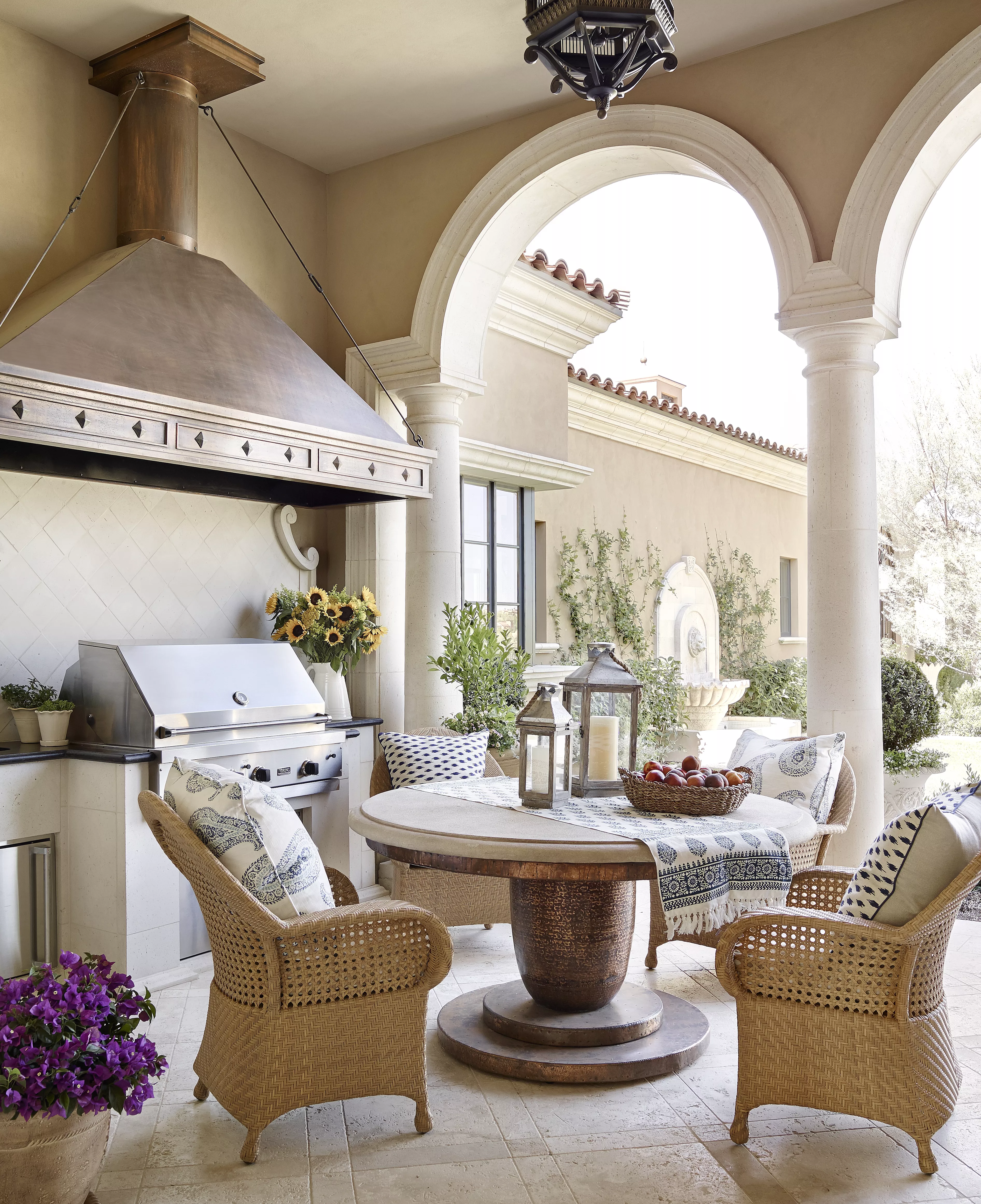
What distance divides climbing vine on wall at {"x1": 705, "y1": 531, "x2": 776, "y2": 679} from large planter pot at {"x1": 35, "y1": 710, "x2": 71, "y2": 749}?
29.3 ft

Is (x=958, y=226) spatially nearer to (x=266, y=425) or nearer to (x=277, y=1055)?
(x=266, y=425)

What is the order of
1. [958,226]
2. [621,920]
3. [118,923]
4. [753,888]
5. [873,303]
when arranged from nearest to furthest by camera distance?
[753,888] → [621,920] → [118,923] → [873,303] → [958,226]

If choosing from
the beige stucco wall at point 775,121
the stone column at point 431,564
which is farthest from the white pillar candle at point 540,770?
the beige stucco wall at point 775,121

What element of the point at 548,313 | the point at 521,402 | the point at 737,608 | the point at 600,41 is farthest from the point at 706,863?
the point at 737,608

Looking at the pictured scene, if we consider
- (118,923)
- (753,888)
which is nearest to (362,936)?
(753,888)

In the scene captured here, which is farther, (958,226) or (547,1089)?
(958,226)

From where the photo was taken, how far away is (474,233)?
207 inches

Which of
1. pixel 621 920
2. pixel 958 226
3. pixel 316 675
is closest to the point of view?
pixel 621 920

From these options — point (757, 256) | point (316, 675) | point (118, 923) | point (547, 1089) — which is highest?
point (757, 256)

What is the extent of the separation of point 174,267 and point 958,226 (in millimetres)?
10176

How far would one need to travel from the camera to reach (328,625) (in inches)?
198

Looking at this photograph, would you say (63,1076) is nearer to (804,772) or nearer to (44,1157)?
(44,1157)

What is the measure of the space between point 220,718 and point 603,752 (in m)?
1.64

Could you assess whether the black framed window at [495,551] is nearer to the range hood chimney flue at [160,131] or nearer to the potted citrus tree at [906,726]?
the potted citrus tree at [906,726]
